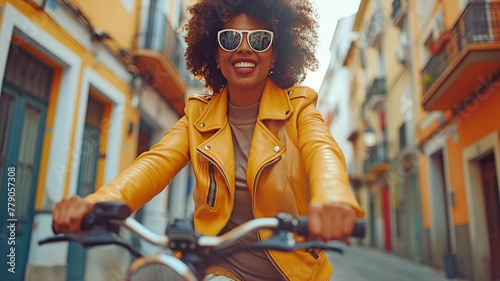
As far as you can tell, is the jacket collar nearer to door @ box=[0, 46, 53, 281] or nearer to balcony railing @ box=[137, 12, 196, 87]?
door @ box=[0, 46, 53, 281]

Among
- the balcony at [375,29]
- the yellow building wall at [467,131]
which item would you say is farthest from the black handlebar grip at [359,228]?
the balcony at [375,29]

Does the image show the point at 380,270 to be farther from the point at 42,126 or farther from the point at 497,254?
the point at 42,126

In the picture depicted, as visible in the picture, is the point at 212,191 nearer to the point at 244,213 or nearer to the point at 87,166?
the point at 244,213

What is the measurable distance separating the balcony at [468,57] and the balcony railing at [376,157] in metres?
6.69

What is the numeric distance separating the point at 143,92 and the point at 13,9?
4.09 m

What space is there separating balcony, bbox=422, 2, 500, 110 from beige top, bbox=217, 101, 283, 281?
21.9 ft

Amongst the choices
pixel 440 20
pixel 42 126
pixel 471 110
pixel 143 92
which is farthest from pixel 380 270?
pixel 42 126

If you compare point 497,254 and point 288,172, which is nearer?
point 288,172

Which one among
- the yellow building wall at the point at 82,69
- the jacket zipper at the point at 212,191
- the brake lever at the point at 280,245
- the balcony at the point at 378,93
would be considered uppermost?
the balcony at the point at 378,93

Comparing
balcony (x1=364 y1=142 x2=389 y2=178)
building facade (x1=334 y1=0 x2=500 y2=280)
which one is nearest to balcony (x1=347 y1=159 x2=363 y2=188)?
building facade (x1=334 y1=0 x2=500 y2=280)

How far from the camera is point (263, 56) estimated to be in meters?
1.66

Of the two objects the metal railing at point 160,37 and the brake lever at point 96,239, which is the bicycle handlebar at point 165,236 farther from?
the metal railing at point 160,37

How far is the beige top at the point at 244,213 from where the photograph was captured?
1.58m

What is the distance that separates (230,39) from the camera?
1650mm
